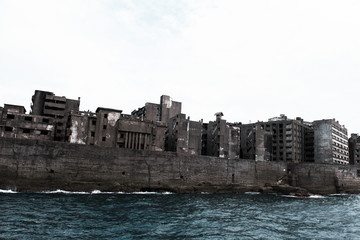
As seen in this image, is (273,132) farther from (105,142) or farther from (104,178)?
(104,178)

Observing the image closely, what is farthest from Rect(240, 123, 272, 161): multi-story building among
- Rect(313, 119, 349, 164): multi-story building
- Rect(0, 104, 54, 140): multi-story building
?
Rect(0, 104, 54, 140): multi-story building

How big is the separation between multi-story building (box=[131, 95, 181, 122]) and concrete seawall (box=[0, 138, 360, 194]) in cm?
3275

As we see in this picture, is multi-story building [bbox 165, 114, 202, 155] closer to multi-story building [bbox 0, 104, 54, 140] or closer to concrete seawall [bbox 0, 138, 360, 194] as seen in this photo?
concrete seawall [bbox 0, 138, 360, 194]

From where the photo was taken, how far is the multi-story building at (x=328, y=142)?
92688mm

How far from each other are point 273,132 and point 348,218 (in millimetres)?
71290

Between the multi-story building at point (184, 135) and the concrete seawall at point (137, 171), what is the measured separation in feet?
57.4

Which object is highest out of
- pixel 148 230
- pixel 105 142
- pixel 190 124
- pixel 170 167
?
pixel 190 124

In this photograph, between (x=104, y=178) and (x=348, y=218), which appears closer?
(x=348, y=218)

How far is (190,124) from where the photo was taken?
76.1 meters

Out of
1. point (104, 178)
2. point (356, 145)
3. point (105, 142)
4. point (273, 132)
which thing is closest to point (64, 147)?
point (104, 178)

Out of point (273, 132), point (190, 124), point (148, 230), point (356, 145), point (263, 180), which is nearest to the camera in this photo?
point (148, 230)

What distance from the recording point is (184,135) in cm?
7431

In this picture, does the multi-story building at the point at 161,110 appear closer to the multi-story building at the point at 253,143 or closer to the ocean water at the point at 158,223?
the multi-story building at the point at 253,143

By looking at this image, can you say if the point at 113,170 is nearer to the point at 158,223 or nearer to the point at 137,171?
the point at 137,171
